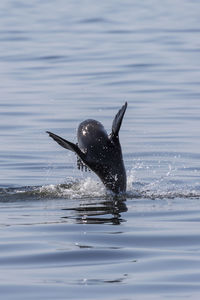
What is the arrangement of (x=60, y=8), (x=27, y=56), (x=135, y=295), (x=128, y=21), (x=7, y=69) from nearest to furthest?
1. (x=135, y=295)
2. (x=7, y=69)
3. (x=27, y=56)
4. (x=128, y=21)
5. (x=60, y=8)

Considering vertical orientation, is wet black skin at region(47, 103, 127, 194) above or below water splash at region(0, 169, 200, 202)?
above

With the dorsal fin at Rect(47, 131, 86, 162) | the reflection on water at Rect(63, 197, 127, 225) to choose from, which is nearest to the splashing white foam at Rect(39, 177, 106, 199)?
the reflection on water at Rect(63, 197, 127, 225)

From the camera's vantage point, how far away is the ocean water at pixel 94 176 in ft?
32.6

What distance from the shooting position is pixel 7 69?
29.1m

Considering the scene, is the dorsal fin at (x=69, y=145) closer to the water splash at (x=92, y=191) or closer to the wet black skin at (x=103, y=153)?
the wet black skin at (x=103, y=153)

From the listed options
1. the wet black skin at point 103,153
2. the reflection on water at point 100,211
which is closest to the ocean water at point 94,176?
the reflection on water at point 100,211

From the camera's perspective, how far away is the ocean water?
391 inches

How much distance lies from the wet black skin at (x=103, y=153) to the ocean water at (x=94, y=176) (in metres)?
0.23

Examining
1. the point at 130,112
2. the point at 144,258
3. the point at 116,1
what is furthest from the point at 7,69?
the point at 116,1

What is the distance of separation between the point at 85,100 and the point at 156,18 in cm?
2065

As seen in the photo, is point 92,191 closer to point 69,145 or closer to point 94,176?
point 69,145

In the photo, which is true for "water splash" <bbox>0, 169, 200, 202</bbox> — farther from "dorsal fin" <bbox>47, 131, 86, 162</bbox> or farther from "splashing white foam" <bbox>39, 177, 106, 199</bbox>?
"dorsal fin" <bbox>47, 131, 86, 162</bbox>

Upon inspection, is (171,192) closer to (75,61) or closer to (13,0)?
(75,61)

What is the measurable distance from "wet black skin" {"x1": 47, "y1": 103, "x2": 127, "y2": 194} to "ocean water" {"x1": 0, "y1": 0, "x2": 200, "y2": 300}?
23 cm
